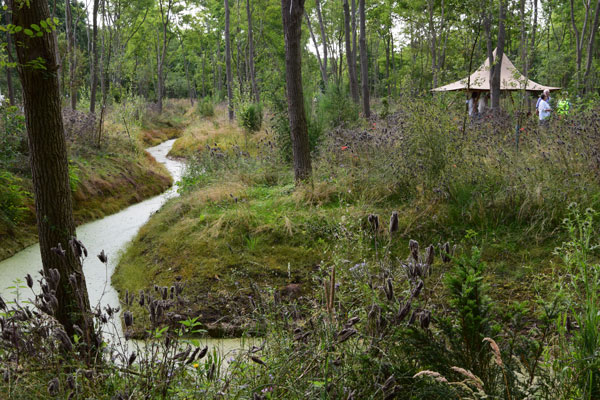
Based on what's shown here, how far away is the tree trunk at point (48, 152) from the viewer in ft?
8.74

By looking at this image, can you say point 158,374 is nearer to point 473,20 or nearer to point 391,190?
point 391,190

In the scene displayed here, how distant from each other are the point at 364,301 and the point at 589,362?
3.96ft

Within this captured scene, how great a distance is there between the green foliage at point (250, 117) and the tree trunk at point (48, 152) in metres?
10.7

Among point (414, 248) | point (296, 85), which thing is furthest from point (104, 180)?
point (414, 248)

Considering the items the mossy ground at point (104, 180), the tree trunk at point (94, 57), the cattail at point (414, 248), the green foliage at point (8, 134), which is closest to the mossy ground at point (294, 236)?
the mossy ground at point (104, 180)

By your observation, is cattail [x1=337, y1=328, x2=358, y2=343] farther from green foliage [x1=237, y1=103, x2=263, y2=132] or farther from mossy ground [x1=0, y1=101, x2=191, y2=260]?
green foliage [x1=237, y1=103, x2=263, y2=132]

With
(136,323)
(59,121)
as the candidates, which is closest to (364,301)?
(59,121)

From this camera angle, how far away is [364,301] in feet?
9.37

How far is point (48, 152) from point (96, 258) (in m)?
3.91

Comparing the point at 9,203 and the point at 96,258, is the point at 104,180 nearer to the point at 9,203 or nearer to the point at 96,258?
the point at 9,203

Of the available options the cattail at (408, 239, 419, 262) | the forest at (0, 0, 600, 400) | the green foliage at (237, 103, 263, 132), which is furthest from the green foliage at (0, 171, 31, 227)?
the green foliage at (237, 103, 263, 132)

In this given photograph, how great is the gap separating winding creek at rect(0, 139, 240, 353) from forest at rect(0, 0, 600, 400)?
5cm

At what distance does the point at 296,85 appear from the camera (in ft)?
23.2

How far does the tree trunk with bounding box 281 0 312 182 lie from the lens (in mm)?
6848
